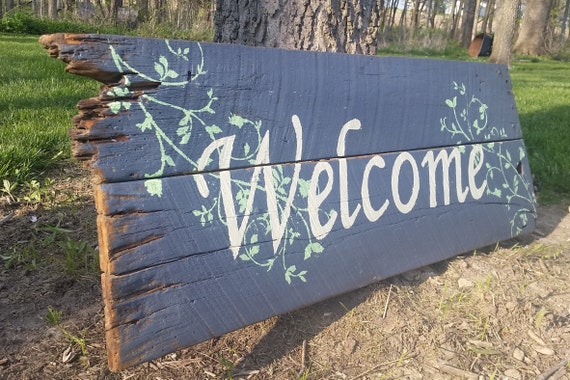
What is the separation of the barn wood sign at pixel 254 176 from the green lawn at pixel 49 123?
1.57m

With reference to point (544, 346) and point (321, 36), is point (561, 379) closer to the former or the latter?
point (544, 346)

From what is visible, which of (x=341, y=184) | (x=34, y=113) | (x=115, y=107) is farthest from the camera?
(x=34, y=113)

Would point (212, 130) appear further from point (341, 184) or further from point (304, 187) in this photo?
point (341, 184)

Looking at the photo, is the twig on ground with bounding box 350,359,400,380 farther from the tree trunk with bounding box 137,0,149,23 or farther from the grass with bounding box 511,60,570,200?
the tree trunk with bounding box 137,0,149,23

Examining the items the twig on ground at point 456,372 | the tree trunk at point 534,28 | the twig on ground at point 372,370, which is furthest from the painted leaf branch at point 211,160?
the tree trunk at point 534,28

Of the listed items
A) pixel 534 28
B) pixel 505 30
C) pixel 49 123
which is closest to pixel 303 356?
pixel 49 123

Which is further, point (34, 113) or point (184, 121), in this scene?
point (34, 113)

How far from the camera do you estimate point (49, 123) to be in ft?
11.2

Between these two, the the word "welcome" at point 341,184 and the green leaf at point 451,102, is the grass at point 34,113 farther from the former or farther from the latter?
the green leaf at point 451,102

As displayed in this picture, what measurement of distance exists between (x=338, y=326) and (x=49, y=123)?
250 centimetres

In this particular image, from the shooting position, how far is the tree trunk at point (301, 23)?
226 centimetres

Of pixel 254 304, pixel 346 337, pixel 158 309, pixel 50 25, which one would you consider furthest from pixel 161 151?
pixel 50 25

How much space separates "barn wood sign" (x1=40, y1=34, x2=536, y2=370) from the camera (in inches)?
51.2

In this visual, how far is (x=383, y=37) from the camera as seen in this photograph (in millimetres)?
22094
